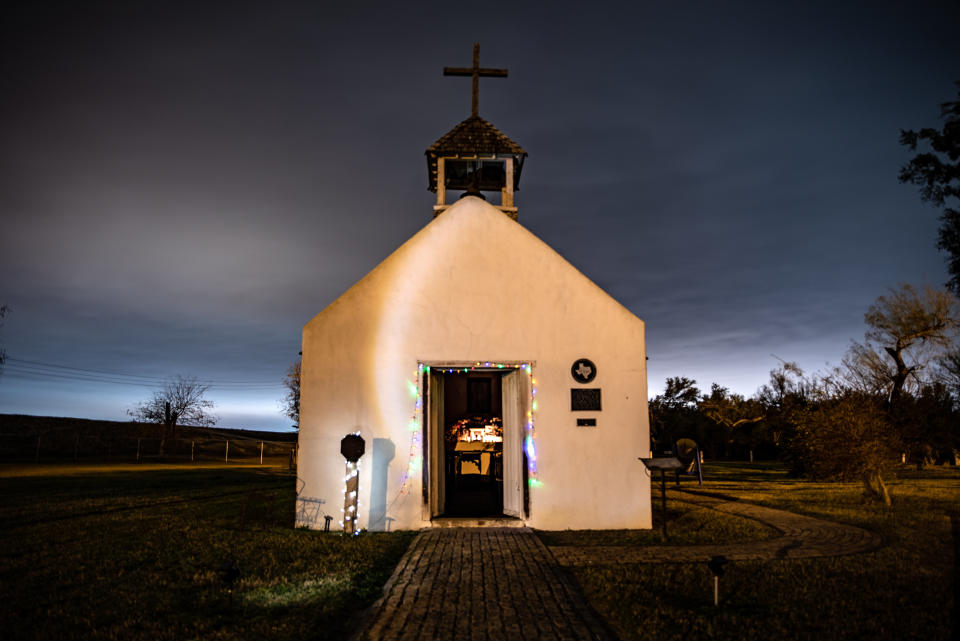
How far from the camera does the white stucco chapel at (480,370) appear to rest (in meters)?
9.29

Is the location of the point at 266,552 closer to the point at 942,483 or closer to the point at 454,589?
the point at 454,589

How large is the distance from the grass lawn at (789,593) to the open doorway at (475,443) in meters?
1.46

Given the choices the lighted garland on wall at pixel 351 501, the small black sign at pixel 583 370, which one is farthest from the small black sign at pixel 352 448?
the small black sign at pixel 583 370

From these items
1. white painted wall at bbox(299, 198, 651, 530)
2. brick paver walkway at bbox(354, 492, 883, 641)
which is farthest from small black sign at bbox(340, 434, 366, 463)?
brick paver walkway at bbox(354, 492, 883, 641)

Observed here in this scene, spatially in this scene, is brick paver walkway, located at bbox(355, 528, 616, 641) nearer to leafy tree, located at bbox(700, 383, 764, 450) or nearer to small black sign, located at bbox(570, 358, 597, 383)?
small black sign, located at bbox(570, 358, 597, 383)

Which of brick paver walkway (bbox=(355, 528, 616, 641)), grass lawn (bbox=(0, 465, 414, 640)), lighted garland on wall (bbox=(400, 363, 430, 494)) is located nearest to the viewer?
brick paver walkway (bbox=(355, 528, 616, 641))

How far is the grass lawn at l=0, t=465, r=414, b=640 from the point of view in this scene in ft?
15.5

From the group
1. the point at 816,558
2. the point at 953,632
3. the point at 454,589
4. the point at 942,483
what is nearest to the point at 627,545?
the point at 816,558

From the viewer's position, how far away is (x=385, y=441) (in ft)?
30.7

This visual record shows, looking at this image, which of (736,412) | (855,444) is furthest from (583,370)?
(736,412)

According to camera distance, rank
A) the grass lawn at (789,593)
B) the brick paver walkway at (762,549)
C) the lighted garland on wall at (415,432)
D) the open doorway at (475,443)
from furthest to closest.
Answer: the open doorway at (475,443), the lighted garland on wall at (415,432), the brick paver walkway at (762,549), the grass lawn at (789,593)

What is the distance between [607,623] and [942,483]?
1766cm

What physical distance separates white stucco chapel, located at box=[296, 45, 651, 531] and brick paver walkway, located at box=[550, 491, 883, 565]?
64.9 inches

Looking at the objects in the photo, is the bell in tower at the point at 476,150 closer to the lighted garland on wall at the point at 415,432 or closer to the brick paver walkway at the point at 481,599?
the lighted garland on wall at the point at 415,432
